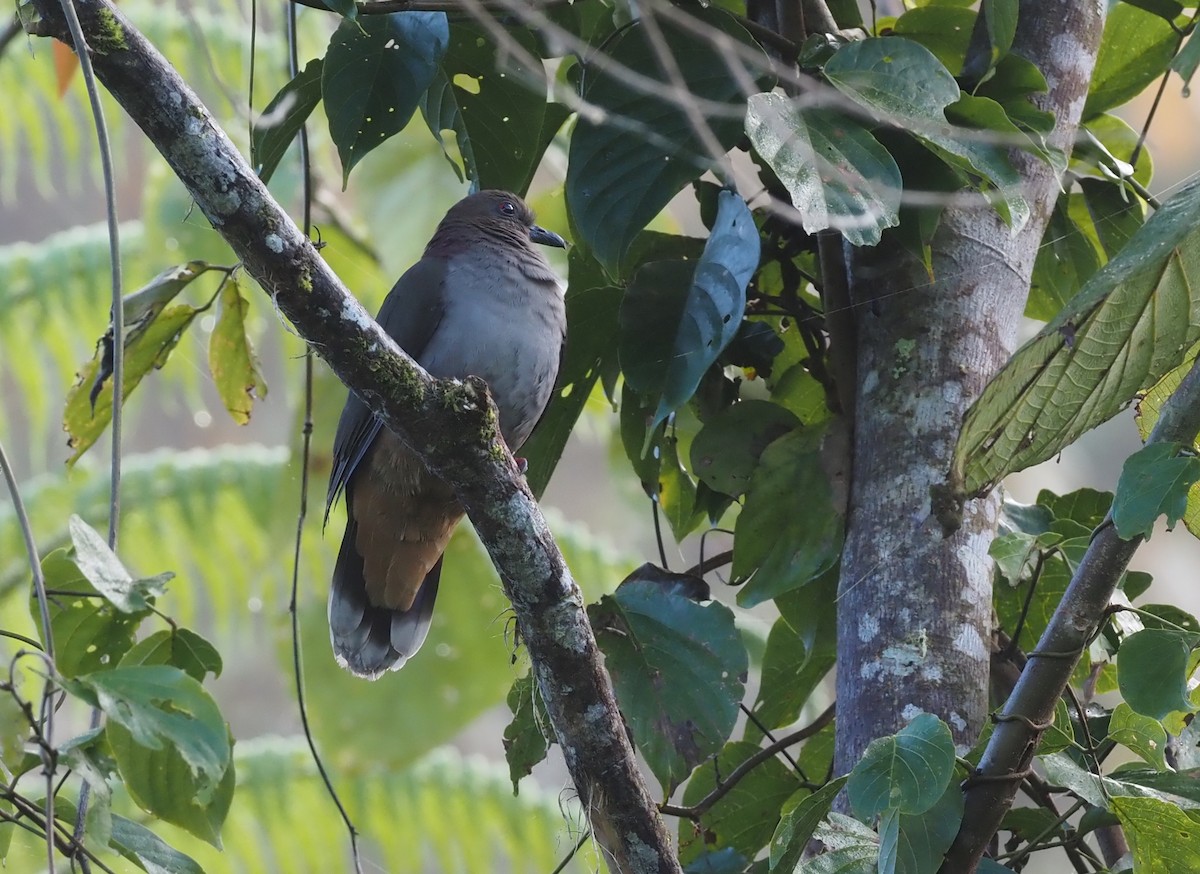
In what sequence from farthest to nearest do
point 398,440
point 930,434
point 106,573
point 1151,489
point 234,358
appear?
point 398,440 → point 234,358 → point 930,434 → point 106,573 → point 1151,489

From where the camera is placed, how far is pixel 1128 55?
8.74 ft

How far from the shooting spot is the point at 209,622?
25.3 ft

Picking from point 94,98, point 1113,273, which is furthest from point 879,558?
point 94,98

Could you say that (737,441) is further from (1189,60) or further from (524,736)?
(1189,60)

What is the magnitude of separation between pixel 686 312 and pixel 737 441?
12.1 inches

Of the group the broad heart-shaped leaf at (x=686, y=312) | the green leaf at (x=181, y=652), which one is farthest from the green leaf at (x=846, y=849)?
the green leaf at (x=181, y=652)

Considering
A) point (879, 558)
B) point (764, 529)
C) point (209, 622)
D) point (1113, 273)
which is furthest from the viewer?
point (209, 622)

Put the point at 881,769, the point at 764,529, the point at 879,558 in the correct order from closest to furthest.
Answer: the point at 881,769 → the point at 879,558 → the point at 764,529

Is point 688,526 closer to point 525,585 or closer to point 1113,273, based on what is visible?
point 525,585

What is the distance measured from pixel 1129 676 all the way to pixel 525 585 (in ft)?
2.82

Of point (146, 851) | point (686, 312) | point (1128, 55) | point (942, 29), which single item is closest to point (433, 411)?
point (686, 312)

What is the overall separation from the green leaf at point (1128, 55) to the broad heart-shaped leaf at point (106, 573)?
7.03 ft

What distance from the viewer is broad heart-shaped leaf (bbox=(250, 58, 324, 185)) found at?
2.36 m

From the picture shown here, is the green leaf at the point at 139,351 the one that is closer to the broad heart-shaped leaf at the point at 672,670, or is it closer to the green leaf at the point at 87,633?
the green leaf at the point at 87,633
